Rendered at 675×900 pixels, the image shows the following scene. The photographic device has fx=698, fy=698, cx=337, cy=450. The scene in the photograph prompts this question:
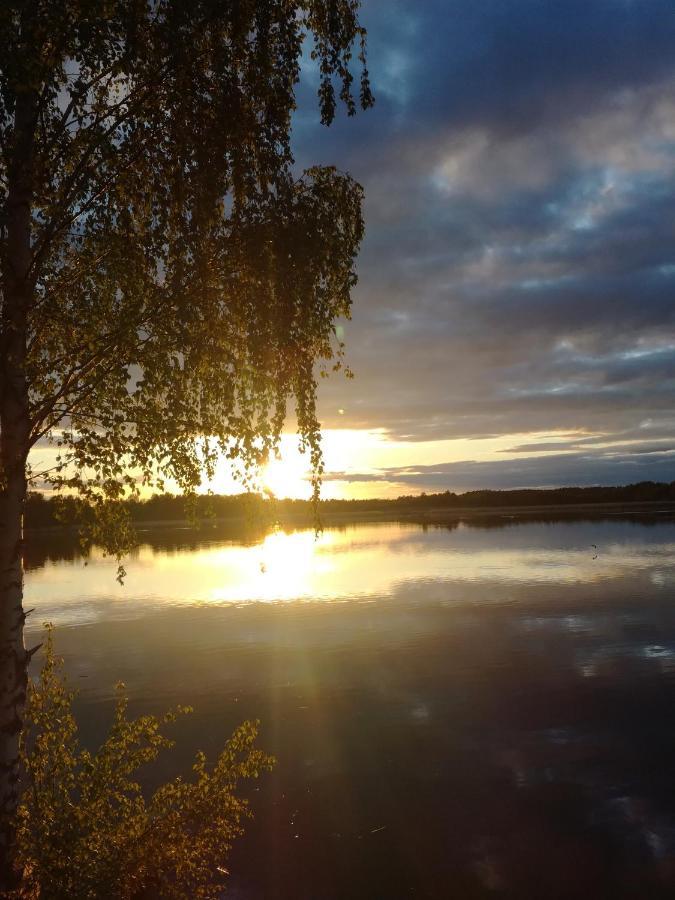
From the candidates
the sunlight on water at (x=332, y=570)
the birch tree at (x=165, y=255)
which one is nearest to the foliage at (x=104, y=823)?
the birch tree at (x=165, y=255)

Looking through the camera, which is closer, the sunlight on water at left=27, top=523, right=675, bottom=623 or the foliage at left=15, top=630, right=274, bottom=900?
the foliage at left=15, top=630, right=274, bottom=900

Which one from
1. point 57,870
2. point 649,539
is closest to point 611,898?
point 57,870

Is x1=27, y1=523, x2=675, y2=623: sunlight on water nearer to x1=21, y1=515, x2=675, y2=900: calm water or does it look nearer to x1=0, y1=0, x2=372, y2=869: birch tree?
x1=21, y1=515, x2=675, y2=900: calm water

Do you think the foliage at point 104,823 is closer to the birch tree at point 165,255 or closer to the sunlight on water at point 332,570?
the birch tree at point 165,255

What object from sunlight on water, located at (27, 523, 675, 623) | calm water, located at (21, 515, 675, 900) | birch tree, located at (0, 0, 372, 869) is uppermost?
birch tree, located at (0, 0, 372, 869)

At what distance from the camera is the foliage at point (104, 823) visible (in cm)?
802

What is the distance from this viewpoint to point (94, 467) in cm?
901

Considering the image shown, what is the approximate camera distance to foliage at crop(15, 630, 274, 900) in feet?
26.3

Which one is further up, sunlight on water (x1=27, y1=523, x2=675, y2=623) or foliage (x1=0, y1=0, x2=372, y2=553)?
foliage (x1=0, y1=0, x2=372, y2=553)

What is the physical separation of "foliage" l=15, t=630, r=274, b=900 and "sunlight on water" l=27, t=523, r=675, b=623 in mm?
14875

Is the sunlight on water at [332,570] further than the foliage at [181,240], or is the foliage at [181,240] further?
the sunlight on water at [332,570]

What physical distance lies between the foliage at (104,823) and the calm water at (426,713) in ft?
5.49

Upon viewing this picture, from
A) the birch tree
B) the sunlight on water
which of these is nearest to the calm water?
the sunlight on water

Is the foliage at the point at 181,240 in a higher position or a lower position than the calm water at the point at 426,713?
→ higher
